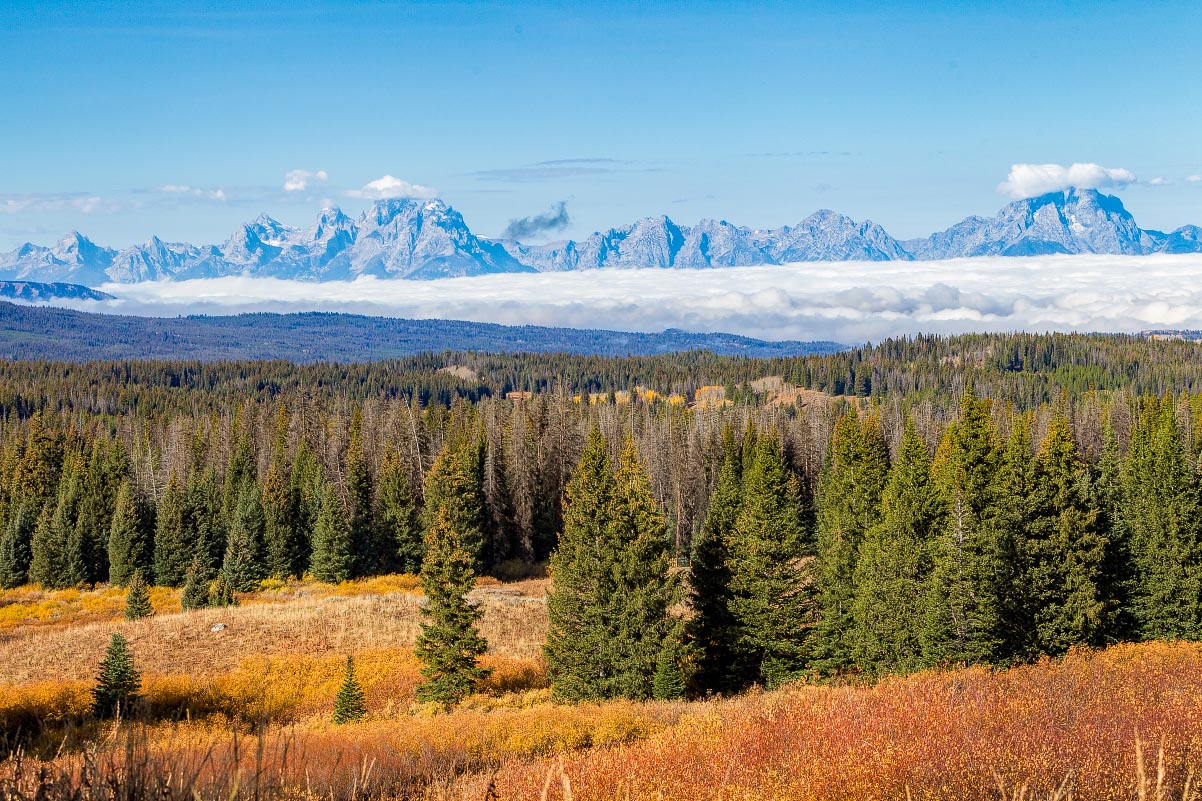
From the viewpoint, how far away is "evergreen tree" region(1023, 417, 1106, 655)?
30625 millimetres

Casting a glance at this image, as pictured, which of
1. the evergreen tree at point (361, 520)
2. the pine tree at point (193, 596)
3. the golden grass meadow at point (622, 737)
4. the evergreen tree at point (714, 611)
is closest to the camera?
the golden grass meadow at point (622, 737)

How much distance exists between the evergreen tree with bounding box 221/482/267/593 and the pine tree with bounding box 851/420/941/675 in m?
48.2

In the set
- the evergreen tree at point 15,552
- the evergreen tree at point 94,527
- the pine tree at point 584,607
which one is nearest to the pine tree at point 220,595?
the evergreen tree at point 94,527

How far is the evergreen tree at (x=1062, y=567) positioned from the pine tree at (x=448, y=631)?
20.8 meters

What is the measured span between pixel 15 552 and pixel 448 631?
57854 mm

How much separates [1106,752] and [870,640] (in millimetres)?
19495

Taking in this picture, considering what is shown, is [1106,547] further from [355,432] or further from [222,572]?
[355,432]

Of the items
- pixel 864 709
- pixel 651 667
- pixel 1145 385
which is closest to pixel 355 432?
pixel 651 667

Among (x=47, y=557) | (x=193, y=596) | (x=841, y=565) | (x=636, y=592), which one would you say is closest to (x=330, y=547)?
(x=193, y=596)

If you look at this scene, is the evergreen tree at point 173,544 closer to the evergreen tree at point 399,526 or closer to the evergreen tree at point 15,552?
the evergreen tree at point 15,552

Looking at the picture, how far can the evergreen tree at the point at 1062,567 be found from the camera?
100ft

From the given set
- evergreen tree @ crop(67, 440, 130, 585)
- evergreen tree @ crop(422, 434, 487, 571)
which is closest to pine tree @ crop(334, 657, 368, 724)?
evergreen tree @ crop(422, 434, 487, 571)

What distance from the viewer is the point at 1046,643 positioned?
3041cm

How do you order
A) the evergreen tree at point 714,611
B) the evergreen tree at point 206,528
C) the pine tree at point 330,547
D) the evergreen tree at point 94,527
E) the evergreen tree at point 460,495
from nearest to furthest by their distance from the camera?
the evergreen tree at point 714,611
the evergreen tree at point 460,495
the pine tree at point 330,547
the evergreen tree at point 206,528
the evergreen tree at point 94,527
